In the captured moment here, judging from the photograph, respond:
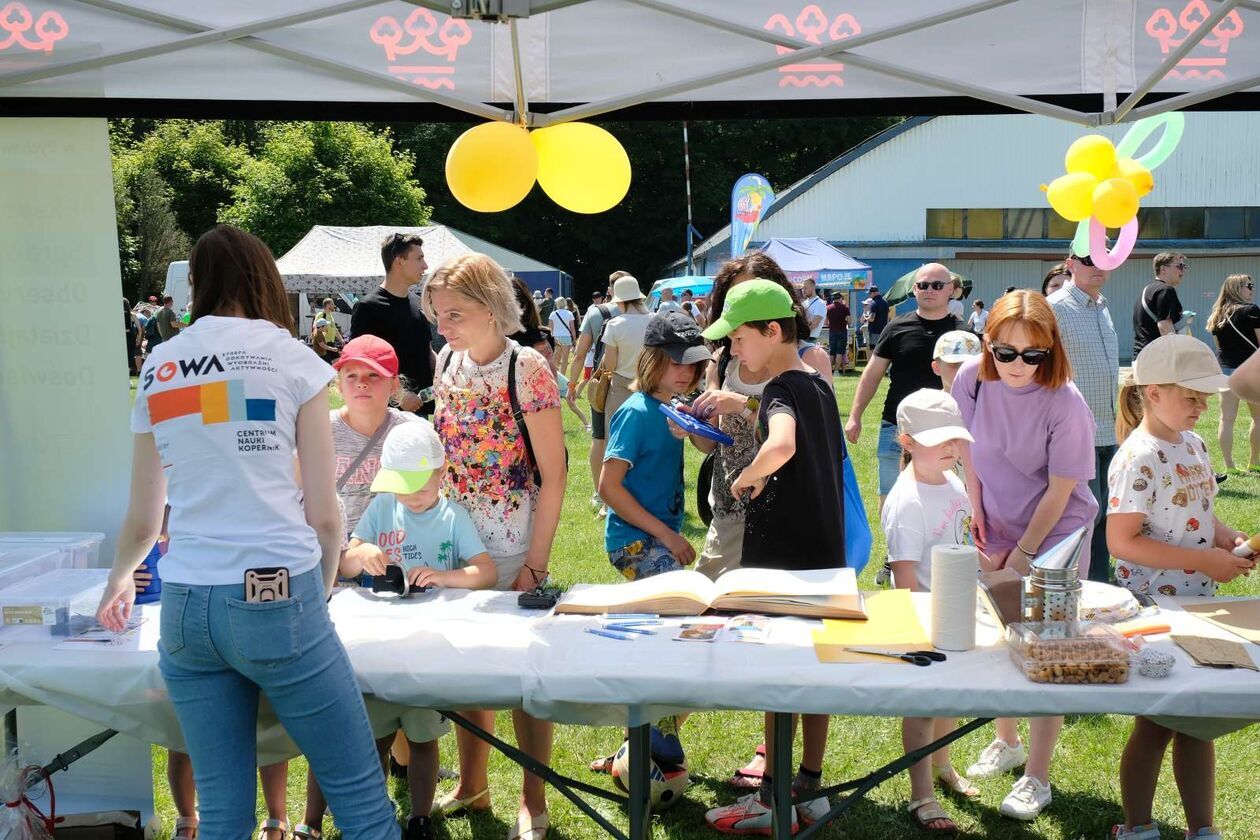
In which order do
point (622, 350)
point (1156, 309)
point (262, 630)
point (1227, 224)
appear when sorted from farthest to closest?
point (1227, 224)
point (1156, 309)
point (622, 350)
point (262, 630)

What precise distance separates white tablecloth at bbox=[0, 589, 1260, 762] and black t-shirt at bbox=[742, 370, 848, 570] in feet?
1.42

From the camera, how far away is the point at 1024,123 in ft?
86.8

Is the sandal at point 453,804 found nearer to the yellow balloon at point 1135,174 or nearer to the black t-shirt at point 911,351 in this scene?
the black t-shirt at point 911,351

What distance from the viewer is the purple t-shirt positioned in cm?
323

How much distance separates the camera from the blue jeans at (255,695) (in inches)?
84.2

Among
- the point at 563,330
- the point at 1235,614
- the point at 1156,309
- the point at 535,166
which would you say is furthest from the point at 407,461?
the point at 563,330

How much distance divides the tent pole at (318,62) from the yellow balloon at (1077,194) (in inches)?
76.9

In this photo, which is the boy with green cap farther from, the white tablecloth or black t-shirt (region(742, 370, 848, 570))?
the white tablecloth

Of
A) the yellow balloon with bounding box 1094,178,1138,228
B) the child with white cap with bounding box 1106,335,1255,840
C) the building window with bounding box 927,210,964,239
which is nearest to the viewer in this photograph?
the child with white cap with bounding box 1106,335,1255,840

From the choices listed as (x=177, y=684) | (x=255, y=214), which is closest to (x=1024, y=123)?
(x=255, y=214)

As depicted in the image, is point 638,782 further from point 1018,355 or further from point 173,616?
point 1018,355

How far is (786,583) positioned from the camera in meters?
2.81

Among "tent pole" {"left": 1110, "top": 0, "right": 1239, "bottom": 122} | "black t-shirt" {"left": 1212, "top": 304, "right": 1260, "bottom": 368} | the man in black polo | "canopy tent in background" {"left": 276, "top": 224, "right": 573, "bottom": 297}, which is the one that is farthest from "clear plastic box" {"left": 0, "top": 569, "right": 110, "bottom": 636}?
"canopy tent in background" {"left": 276, "top": 224, "right": 573, "bottom": 297}

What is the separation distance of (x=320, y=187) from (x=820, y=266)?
15.3 meters
